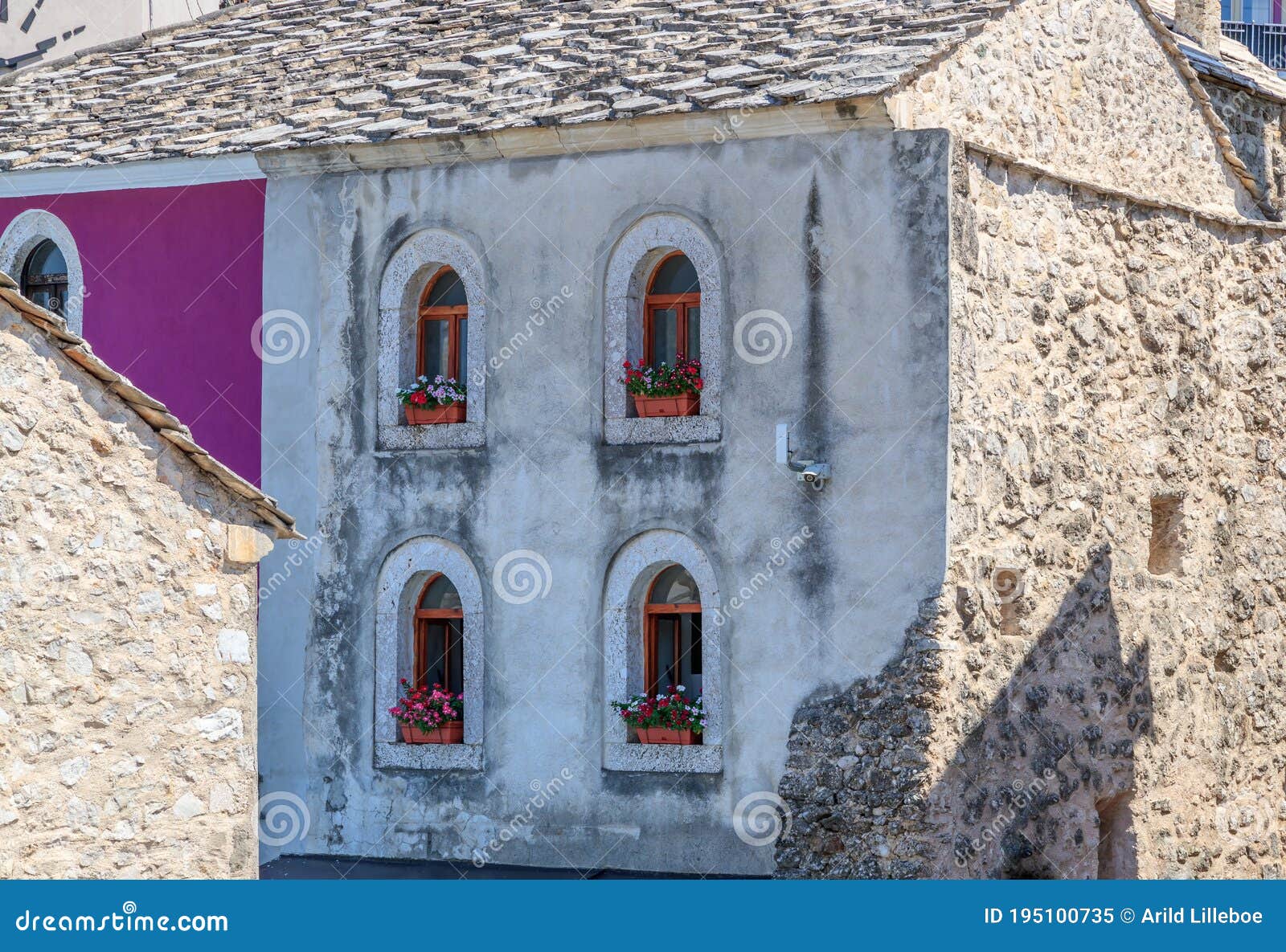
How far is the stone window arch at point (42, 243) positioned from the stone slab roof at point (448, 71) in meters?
0.52

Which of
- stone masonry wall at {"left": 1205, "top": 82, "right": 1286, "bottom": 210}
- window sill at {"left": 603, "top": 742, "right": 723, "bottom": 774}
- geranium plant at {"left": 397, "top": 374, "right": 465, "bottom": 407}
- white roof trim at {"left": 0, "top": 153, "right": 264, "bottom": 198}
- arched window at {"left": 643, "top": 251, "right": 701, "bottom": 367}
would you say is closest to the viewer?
window sill at {"left": 603, "top": 742, "right": 723, "bottom": 774}

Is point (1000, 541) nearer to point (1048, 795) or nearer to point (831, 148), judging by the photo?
point (1048, 795)

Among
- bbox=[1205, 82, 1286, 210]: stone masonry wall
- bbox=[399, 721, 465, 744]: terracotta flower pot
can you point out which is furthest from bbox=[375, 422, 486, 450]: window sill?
bbox=[1205, 82, 1286, 210]: stone masonry wall

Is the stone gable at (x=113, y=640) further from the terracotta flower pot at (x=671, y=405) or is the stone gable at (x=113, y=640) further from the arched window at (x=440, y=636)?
the arched window at (x=440, y=636)

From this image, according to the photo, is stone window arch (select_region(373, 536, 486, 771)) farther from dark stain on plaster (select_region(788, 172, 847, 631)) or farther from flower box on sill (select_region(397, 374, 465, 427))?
dark stain on plaster (select_region(788, 172, 847, 631))

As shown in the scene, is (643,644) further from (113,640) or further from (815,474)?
(113,640)

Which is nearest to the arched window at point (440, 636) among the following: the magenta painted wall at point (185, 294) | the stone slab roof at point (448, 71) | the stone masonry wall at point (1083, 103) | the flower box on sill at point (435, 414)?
the flower box on sill at point (435, 414)

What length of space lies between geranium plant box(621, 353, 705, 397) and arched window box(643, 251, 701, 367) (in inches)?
7.0

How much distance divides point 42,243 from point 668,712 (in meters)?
6.95

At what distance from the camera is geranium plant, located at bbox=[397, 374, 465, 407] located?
49.4 ft

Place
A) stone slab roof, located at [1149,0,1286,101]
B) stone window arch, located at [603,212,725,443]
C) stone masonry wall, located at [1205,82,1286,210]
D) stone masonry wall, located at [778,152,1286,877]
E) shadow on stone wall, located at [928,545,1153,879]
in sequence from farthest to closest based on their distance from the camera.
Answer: stone masonry wall, located at [1205,82,1286,210], stone slab roof, located at [1149,0,1286,101], stone window arch, located at [603,212,725,443], shadow on stone wall, located at [928,545,1153,879], stone masonry wall, located at [778,152,1286,877]

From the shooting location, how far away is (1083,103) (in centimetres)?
1548

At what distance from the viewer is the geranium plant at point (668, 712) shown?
14.0 meters

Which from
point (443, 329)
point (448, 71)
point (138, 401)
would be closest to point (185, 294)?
point (443, 329)
